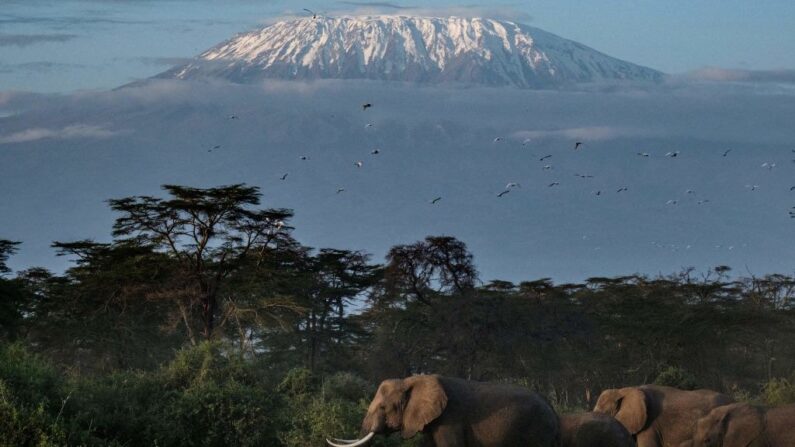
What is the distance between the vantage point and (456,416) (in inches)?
802

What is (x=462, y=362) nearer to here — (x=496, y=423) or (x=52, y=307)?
(x=52, y=307)

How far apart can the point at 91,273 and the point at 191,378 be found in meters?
30.0

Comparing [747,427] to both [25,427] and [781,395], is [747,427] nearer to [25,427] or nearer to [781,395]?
[781,395]

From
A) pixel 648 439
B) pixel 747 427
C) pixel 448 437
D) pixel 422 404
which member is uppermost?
pixel 422 404

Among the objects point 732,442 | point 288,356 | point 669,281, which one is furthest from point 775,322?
point 732,442

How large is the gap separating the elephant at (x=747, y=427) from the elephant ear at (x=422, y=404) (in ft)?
20.0

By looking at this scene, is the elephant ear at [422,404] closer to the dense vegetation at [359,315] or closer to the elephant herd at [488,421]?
the elephant herd at [488,421]

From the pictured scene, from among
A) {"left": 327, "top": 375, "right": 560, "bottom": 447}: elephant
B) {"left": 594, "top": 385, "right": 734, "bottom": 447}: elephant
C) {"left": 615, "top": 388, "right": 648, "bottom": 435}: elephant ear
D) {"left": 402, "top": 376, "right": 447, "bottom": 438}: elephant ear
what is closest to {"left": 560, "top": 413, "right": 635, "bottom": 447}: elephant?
{"left": 327, "top": 375, "right": 560, "bottom": 447}: elephant

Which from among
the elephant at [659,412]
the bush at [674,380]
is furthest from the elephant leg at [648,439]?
the bush at [674,380]

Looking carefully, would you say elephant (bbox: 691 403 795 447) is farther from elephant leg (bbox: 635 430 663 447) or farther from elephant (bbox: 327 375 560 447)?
elephant (bbox: 327 375 560 447)

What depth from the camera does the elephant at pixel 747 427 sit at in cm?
2316

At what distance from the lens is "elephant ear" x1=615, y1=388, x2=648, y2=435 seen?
25.5m

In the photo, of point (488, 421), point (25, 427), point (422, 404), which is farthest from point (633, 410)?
point (25, 427)

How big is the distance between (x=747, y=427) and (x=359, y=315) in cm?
3827
